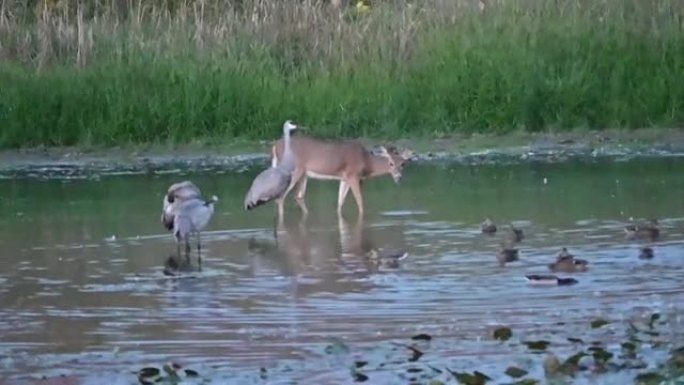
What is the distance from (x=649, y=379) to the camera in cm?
785

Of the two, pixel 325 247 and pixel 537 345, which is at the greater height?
pixel 537 345

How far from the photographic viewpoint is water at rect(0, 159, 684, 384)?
935cm

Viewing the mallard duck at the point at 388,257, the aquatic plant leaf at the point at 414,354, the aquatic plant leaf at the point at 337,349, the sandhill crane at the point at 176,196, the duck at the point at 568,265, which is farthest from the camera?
the sandhill crane at the point at 176,196

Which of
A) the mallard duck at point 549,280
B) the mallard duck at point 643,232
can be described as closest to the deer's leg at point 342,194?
the mallard duck at point 643,232

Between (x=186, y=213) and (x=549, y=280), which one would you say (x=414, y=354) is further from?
(x=186, y=213)

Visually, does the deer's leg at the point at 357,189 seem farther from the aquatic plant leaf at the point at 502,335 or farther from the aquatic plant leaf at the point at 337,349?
the aquatic plant leaf at the point at 337,349

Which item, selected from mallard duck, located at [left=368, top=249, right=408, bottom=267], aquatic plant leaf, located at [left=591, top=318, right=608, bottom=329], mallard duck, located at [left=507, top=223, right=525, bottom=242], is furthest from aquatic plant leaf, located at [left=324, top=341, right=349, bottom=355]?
mallard duck, located at [left=507, top=223, right=525, bottom=242]

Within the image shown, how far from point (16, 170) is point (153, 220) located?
13.4 feet

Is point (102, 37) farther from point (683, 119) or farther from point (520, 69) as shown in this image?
point (683, 119)

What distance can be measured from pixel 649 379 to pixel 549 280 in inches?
118

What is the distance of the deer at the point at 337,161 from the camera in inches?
642

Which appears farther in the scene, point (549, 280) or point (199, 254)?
point (199, 254)

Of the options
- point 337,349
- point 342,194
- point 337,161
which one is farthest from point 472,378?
point 337,161

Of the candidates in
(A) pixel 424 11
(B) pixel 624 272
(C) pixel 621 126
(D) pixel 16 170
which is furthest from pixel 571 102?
(B) pixel 624 272
